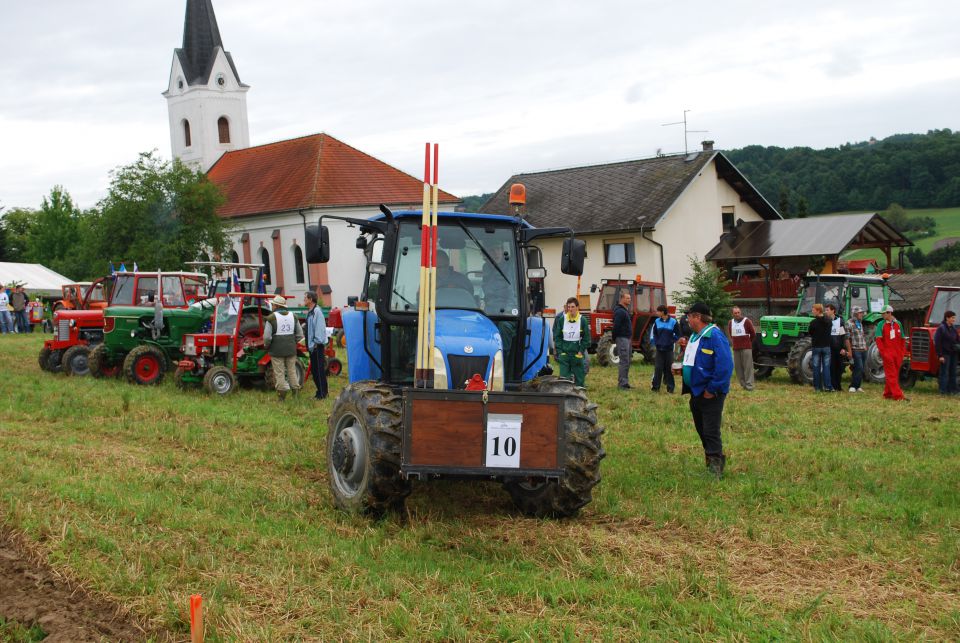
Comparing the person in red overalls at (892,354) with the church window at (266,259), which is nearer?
the person in red overalls at (892,354)

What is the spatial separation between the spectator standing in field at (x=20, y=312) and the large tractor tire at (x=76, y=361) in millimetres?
14916

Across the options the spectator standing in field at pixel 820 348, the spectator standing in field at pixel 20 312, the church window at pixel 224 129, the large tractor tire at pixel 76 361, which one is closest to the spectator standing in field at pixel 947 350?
the spectator standing in field at pixel 820 348

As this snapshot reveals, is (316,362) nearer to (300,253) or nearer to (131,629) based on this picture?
(131,629)

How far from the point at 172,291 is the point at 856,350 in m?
12.9

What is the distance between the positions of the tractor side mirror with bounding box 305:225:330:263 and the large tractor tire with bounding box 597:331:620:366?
48.1ft

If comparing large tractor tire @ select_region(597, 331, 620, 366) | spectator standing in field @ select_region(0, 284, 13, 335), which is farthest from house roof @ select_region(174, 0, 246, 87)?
large tractor tire @ select_region(597, 331, 620, 366)

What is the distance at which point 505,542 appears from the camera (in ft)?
22.0

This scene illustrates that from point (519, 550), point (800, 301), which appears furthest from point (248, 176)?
point (519, 550)

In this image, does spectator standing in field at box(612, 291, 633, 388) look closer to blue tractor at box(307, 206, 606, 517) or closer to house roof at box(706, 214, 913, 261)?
blue tractor at box(307, 206, 606, 517)

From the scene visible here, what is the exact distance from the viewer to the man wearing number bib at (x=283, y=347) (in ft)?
47.0

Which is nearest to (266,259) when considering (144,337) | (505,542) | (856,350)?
(144,337)

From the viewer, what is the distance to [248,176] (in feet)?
173

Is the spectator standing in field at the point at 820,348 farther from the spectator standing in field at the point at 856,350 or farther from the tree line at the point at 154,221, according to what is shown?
the tree line at the point at 154,221

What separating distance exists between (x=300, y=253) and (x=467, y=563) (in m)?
42.3
